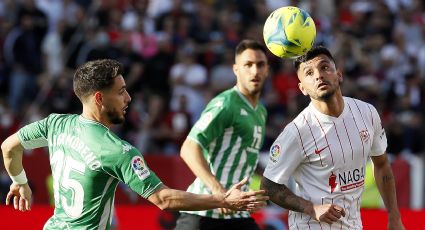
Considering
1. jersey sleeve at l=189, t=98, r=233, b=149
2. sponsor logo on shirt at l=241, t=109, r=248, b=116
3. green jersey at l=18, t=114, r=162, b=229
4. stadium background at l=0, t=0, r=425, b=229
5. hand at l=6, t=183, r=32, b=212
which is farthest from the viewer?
stadium background at l=0, t=0, r=425, b=229

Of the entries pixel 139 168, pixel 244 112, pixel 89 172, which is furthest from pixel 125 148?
pixel 244 112

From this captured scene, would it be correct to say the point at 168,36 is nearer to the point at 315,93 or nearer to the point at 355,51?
the point at 355,51

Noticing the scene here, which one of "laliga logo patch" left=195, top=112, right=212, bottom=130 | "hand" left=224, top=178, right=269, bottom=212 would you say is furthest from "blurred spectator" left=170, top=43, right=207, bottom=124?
"hand" left=224, top=178, right=269, bottom=212

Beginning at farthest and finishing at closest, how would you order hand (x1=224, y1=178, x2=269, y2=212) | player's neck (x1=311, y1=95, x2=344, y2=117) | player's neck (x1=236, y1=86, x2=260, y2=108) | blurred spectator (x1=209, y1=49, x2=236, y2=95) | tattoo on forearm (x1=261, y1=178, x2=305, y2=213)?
blurred spectator (x1=209, y1=49, x2=236, y2=95)
player's neck (x1=236, y1=86, x2=260, y2=108)
player's neck (x1=311, y1=95, x2=344, y2=117)
tattoo on forearm (x1=261, y1=178, x2=305, y2=213)
hand (x1=224, y1=178, x2=269, y2=212)

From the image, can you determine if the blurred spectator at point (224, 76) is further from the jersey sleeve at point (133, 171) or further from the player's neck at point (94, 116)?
the jersey sleeve at point (133, 171)

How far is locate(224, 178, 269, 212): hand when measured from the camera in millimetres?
6324

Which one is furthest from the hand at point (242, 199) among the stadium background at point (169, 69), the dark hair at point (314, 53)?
the stadium background at point (169, 69)

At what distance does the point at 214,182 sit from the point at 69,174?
6.05ft

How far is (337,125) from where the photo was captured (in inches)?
286

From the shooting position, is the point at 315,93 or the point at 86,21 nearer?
the point at 315,93

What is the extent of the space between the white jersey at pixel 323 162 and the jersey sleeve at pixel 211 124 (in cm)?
149

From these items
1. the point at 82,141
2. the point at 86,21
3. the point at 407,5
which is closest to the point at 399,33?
the point at 407,5

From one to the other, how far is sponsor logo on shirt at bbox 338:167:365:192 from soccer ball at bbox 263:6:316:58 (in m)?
1.14

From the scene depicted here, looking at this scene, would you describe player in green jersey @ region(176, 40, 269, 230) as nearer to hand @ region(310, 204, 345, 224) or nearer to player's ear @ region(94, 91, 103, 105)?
hand @ region(310, 204, 345, 224)
